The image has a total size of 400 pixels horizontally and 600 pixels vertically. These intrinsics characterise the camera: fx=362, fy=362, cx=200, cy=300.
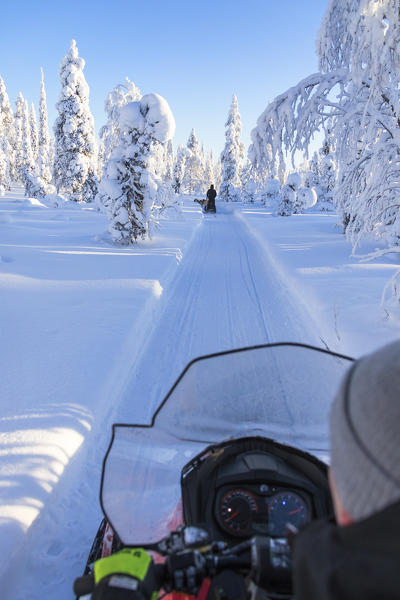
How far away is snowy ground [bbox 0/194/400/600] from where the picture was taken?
234cm

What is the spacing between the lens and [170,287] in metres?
7.80

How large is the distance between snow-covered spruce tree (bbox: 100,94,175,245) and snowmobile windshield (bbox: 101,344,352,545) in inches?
426

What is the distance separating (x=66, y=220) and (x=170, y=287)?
13.1 metres

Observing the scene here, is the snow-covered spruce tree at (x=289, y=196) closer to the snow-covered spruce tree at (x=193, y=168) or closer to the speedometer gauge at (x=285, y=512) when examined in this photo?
the speedometer gauge at (x=285, y=512)

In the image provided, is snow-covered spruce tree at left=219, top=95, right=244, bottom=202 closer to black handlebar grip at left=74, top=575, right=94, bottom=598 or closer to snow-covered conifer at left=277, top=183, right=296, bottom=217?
snow-covered conifer at left=277, top=183, right=296, bottom=217

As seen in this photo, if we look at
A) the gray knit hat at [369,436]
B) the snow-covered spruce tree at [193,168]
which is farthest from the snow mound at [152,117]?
the snow-covered spruce tree at [193,168]

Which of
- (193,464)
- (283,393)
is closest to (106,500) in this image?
(193,464)

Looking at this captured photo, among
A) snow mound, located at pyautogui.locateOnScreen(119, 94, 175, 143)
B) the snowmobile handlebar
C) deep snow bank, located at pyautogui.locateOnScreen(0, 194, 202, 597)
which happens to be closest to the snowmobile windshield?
the snowmobile handlebar

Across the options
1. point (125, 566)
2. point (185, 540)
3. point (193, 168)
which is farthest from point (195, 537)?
point (193, 168)

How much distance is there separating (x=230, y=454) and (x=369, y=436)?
1476 mm

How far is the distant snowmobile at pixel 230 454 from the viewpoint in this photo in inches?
67.1

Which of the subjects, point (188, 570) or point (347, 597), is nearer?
point (347, 597)

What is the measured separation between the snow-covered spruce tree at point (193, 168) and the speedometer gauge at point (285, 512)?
64.7 meters

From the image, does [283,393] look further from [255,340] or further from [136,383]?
[255,340]
